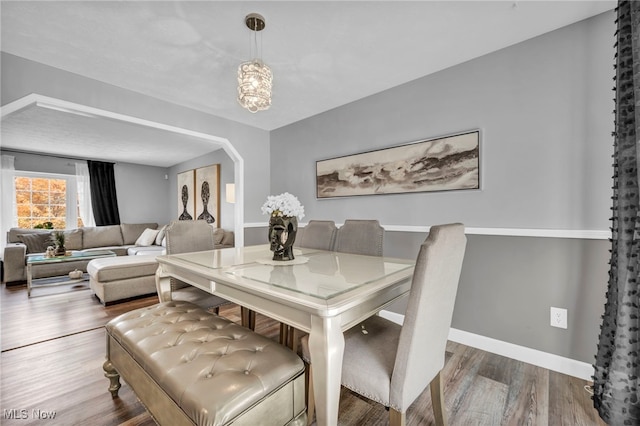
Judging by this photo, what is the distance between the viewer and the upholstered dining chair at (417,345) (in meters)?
0.93

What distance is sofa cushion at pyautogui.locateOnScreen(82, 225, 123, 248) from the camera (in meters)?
5.24

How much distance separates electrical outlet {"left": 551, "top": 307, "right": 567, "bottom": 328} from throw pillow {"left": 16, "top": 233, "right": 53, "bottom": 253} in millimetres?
7081

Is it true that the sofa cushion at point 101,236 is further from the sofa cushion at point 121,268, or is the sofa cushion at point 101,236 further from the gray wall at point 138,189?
the sofa cushion at point 121,268

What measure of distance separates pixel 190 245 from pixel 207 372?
149cm

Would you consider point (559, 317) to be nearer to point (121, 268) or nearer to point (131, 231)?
point (121, 268)

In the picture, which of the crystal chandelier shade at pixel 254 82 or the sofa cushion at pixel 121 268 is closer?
the crystal chandelier shade at pixel 254 82

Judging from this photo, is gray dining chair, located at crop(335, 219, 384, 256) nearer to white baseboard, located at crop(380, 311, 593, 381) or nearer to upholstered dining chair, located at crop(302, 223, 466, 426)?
upholstered dining chair, located at crop(302, 223, 466, 426)

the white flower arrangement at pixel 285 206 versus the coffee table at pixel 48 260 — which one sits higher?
the white flower arrangement at pixel 285 206

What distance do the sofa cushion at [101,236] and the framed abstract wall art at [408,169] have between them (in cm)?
500

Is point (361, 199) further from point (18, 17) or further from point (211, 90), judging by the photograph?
point (18, 17)

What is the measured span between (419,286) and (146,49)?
2555 millimetres

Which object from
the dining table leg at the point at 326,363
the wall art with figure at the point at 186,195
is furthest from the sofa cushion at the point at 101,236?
the dining table leg at the point at 326,363

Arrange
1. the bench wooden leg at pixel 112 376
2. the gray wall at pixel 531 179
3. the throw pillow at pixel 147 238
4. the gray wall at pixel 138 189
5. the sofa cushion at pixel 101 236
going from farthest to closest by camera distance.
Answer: the gray wall at pixel 138 189 < the throw pillow at pixel 147 238 < the sofa cushion at pixel 101 236 < the gray wall at pixel 531 179 < the bench wooden leg at pixel 112 376

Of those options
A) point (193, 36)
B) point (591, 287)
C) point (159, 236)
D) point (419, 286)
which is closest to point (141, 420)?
point (419, 286)
